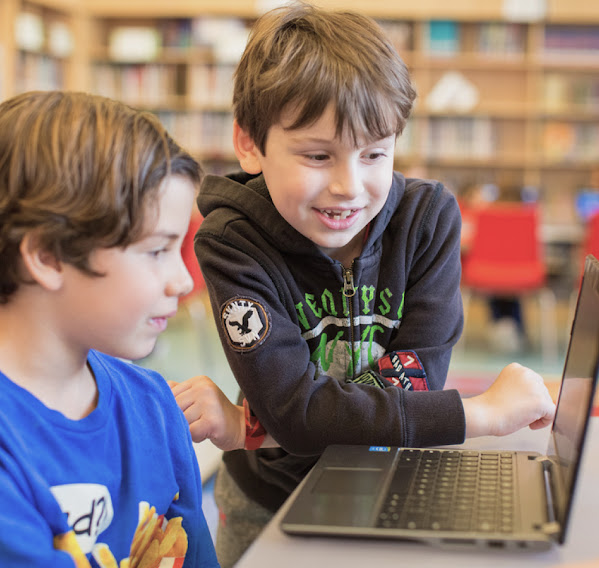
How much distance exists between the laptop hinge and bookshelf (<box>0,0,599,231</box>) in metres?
5.20

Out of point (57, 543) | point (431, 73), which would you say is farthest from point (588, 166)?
point (57, 543)

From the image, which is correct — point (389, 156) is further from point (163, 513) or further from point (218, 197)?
point (163, 513)

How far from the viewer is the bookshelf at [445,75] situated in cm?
613

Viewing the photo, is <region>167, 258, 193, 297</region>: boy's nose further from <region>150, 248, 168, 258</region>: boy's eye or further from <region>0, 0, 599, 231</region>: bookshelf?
<region>0, 0, 599, 231</region>: bookshelf

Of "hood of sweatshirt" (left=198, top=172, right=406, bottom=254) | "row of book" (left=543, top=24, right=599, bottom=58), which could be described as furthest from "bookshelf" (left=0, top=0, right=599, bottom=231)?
"hood of sweatshirt" (left=198, top=172, right=406, bottom=254)

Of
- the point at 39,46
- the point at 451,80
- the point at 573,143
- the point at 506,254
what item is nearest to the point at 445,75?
the point at 451,80

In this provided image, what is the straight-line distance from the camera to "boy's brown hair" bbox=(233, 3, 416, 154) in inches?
40.8

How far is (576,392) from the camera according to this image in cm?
83

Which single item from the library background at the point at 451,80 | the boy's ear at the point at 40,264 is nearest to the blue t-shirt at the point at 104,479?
the boy's ear at the point at 40,264

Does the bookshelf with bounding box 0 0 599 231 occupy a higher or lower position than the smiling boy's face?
higher

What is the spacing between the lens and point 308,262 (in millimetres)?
1186

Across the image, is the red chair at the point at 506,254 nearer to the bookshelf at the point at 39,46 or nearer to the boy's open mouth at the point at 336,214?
the bookshelf at the point at 39,46

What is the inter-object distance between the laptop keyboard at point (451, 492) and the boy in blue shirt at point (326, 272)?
0.08 meters

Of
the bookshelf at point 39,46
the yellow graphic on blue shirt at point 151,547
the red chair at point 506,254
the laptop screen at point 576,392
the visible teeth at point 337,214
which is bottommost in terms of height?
the red chair at point 506,254
